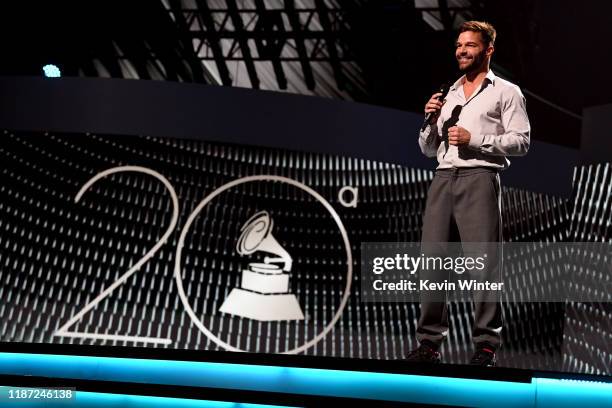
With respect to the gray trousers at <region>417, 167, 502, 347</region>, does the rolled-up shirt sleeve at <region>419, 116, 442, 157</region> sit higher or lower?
higher

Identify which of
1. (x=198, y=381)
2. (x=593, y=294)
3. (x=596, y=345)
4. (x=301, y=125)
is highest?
(x=301, y=125)

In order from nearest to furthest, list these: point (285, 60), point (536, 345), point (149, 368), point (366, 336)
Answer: point (149, 368)
point (536, 345)
point (366, 336)
point (285, 60)

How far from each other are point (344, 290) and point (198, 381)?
3.53 feet

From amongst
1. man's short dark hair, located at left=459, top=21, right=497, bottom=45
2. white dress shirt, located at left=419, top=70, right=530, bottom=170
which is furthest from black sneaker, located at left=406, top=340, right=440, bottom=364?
man's short dark hair, located at left=459, top=21, right=497, bottom=45

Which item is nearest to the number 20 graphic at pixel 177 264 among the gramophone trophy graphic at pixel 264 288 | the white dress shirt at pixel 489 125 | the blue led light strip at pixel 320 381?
the gramophone trophy graphic at pixel 264 288

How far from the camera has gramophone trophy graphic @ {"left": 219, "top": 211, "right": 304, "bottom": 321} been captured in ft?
11.9

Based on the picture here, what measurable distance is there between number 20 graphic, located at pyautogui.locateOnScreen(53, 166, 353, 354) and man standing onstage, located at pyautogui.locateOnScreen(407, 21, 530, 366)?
1.01 m

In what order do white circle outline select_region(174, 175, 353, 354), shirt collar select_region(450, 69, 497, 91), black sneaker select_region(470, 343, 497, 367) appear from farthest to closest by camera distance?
1. white circle outline select_region(174, 175, 353, 354)
2. shirt collar select_region(450, 69, 497, 91)
3. black sneaker select_region(470, 343, 497, 367)

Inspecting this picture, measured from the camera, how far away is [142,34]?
30.9 feet

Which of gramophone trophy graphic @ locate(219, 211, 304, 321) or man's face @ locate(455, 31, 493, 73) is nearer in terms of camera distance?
man's face @ locate(455, 31, 493, 73)

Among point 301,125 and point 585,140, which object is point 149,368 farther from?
point 585,140

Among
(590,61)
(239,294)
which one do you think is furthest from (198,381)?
(590,61)

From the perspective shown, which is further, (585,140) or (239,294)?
(239,294)

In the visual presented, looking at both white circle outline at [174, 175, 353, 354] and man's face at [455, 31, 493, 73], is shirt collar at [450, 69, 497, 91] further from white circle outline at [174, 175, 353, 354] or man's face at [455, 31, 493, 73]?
white circle outline at [174, 175, 353, 354]
